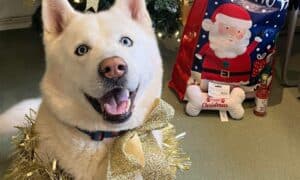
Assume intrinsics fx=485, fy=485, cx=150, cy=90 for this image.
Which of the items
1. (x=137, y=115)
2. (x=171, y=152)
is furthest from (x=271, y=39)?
(x=137, y=115)

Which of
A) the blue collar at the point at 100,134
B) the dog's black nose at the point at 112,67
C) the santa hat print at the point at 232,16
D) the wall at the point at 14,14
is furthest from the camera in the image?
the wall at the point at 14,14

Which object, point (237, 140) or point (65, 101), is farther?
point (237, 140)

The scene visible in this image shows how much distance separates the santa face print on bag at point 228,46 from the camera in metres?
1.91

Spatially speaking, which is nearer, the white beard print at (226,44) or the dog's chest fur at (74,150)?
the dog's chest fur at (74,150)

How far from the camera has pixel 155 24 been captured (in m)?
2.04

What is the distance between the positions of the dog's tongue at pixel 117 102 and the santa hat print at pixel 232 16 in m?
0.91

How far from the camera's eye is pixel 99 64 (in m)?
1.04

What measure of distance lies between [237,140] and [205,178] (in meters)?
0.28

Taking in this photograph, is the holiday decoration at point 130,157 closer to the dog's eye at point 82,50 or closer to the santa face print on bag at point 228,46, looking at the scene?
the dog's eye at point 82,50

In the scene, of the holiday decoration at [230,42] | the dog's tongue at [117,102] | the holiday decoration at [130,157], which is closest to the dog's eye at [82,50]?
the dog's tongue at [117,102]

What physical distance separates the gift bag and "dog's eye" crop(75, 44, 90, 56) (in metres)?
0.94

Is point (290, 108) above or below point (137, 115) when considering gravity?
below

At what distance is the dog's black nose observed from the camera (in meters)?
1.03

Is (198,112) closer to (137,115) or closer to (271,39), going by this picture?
(271,39)
